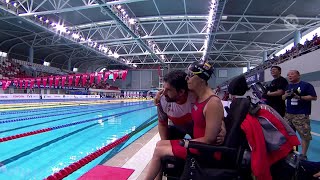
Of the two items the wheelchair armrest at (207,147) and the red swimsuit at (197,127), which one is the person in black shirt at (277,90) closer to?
the red swimsuit at (197,127)

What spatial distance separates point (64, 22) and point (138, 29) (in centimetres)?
557

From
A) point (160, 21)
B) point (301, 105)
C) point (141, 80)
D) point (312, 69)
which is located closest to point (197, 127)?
point (301, 105)

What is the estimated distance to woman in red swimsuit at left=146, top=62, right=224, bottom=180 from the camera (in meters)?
1.69

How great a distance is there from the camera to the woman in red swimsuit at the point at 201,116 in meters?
1.69

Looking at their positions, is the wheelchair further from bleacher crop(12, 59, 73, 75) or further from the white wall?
bleacher crop(12, 59, 73, 75)

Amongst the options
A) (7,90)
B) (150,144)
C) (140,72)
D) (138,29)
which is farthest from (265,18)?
(140,72)

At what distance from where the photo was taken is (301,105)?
3.43 meters

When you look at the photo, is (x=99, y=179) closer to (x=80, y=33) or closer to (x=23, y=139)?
(x=23, y=139)

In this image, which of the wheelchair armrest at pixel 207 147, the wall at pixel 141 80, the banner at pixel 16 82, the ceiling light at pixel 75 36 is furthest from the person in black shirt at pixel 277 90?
the wall at pixel 141 80

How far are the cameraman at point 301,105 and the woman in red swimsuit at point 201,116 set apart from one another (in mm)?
1999

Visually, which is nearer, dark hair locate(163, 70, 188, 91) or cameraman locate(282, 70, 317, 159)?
dark hair locate(163, 70, 188, 91)

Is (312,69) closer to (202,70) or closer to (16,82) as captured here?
(202,70)

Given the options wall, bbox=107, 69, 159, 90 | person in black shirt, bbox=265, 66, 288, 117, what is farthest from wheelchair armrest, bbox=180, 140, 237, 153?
wall, bbox=107, 69, 159, 90

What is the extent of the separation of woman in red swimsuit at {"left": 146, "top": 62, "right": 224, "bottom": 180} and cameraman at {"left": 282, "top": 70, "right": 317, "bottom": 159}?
2.00 metres
